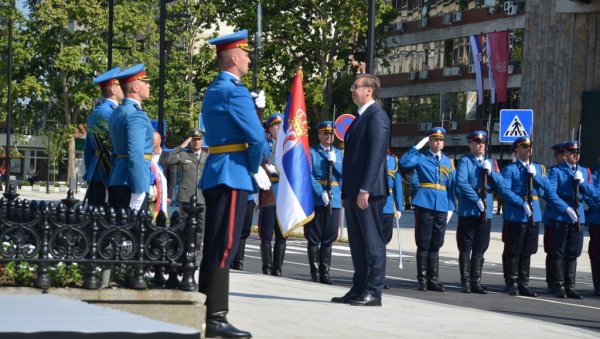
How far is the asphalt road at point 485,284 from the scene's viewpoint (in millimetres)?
14211

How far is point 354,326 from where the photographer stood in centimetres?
1041

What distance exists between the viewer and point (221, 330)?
910 cm

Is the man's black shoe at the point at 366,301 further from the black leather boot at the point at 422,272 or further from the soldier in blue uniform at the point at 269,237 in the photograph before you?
the soldier in blue uniform at the point at 269,237

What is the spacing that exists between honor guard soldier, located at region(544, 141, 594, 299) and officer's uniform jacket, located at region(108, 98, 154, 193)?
7444 millimetres

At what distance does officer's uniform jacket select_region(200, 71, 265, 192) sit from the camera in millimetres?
9461

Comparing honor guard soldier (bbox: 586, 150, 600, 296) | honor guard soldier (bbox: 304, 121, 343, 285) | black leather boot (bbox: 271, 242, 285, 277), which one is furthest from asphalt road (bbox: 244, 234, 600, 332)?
honor guard soldier (bbox: 304, 121, 343, 285)

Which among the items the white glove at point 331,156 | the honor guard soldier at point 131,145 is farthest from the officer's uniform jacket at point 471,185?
the honor guard soldier at point 131,145

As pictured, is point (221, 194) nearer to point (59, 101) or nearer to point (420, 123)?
point (420, 123)

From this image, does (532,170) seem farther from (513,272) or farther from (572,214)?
(513,272)

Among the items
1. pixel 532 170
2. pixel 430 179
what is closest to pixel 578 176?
pixel 532 170

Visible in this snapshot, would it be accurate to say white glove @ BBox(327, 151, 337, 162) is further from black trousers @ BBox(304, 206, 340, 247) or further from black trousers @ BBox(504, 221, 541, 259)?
black trousers @ BBox(504, 221, 541, 259)

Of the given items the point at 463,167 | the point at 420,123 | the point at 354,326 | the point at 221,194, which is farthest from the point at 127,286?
the point at 420,123

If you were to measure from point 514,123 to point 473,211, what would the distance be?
11.1 meters

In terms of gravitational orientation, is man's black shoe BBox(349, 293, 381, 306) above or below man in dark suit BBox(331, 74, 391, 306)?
below
